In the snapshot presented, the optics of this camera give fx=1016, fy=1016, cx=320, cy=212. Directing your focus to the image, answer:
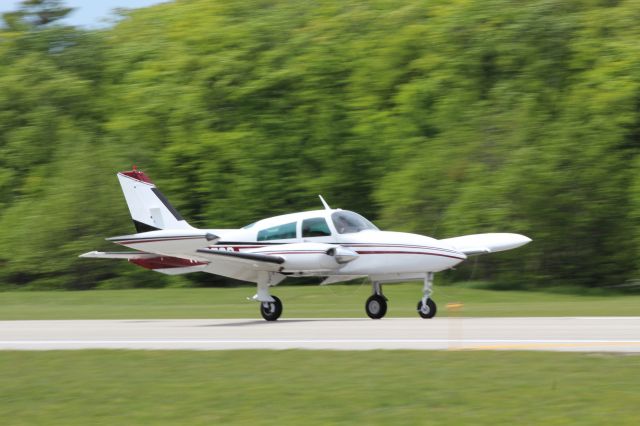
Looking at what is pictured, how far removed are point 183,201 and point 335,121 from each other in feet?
23.8

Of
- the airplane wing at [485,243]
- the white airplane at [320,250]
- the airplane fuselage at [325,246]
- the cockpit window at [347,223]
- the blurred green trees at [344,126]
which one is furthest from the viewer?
the blurred green trees at [344,126]

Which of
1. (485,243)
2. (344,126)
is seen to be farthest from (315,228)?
(344,126)

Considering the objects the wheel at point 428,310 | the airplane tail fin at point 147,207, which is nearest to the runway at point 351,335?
the wheel at point 428,310

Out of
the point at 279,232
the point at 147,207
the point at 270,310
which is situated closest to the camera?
the point at 279,232

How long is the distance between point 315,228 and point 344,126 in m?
23.3

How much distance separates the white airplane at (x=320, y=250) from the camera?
1911cm

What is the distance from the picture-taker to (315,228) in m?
19.8

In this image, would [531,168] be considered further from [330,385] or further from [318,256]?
[330,385]

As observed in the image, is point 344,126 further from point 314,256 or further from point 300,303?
point 314,256

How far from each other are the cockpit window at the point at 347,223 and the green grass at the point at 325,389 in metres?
6.86

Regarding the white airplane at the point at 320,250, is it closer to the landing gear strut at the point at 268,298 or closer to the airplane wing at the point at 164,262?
the landing gear strut at the point at 268,298

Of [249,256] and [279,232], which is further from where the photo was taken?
[279,232]

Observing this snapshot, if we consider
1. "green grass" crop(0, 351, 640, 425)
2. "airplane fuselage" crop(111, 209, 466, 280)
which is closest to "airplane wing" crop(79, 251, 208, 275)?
"airplane fuselage" crop(111, 209, 466, 280)

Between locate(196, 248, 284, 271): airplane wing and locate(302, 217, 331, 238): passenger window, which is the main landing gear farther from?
locate(196, 248, 284, 271): airplane wing
